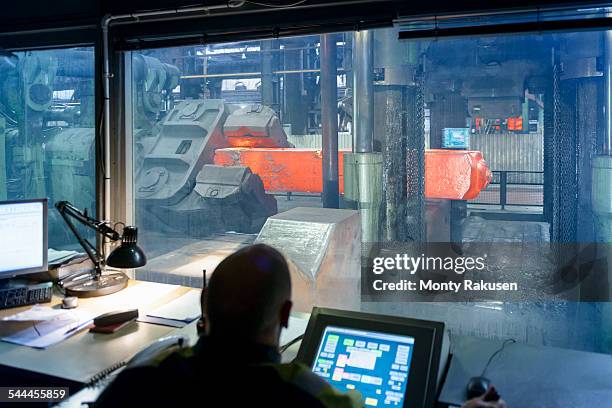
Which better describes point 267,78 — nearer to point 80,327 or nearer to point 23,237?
point 23,237

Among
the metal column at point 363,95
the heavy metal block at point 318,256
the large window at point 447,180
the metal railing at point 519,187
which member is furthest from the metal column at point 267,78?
the metal railing at point 519,187

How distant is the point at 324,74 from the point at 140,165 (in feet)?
4.91

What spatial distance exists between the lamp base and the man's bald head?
162 centimetres

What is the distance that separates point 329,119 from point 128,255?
199cm

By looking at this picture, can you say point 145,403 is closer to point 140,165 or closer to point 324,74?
point 140,165

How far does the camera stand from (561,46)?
285 centimetres

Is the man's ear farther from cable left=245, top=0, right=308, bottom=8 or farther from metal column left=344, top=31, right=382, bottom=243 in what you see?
metal column left=344, top=31, right=382, bottom=243

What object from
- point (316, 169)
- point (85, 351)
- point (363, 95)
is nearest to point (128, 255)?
point (85, 351)

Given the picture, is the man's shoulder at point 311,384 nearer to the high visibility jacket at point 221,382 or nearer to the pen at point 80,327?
the high visibility jacket at point 221,382

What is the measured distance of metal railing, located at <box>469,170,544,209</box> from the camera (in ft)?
9.78

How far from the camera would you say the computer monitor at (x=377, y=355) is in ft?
4.33

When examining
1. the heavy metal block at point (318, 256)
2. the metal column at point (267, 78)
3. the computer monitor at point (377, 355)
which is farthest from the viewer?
the metal column at point (267, 78)

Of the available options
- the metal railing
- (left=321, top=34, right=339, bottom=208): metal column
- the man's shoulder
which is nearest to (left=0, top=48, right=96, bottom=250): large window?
(left=321, top=34, right=339, bottom=208): metal column

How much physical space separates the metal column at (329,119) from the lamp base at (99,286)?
1.71 meters
